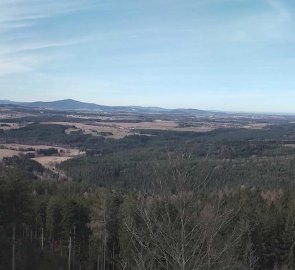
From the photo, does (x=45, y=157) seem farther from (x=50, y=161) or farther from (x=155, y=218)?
(x=155, y=218)

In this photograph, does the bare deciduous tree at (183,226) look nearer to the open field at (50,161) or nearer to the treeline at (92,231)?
the treeline at (92,231)

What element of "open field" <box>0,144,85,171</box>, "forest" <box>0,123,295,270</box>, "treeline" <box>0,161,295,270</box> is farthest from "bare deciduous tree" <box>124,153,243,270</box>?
"open field" <box>0,144,85,171</box>

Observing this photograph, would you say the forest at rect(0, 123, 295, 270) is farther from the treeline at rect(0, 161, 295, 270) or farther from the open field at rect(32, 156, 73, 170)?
the open field at rect(32, 156, 73, 170)

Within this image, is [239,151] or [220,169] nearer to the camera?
[220,169]

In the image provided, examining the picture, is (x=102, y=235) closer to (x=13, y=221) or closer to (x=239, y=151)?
(x=13, y=221)

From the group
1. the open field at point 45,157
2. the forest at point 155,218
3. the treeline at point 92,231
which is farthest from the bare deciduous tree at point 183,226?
the open field at point 45,157

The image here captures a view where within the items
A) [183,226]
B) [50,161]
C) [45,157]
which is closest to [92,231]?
[183,226]

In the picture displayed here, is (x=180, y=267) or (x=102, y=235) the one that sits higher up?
(x=180, y=267)

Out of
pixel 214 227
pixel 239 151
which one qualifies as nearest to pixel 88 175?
pixel 239 151
